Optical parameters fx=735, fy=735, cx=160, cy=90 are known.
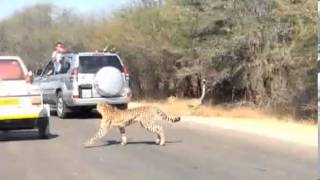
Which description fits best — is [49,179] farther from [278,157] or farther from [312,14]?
[312,14]

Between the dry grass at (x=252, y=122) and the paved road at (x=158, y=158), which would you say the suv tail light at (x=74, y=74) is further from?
the paved road at (x=158, y=158)

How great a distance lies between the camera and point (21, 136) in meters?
16.7

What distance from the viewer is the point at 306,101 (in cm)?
2008

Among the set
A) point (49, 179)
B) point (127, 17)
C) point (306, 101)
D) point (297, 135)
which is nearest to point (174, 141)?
point (297, 135)

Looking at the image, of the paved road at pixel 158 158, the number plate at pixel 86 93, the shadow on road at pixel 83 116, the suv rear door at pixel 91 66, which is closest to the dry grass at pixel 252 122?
the paved road at pixel 158 158

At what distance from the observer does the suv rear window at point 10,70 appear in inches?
614

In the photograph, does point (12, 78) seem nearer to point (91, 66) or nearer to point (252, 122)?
point (91, 66)

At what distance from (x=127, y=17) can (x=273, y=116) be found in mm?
12973

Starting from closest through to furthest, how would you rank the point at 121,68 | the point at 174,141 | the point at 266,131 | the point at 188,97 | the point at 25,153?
the point at 25,153
the point at 174,141
the point at 266,131
the point at 121,68
the point at 188,97

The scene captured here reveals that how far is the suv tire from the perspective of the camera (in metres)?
22.0

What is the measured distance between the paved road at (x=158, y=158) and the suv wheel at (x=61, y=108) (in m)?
5.14

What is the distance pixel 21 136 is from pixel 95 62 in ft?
17.3

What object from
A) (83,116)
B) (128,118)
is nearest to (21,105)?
(128,118)

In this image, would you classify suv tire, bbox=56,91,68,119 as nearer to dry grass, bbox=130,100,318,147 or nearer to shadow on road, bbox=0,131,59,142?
dry grass, bbox=130,100,318,147
